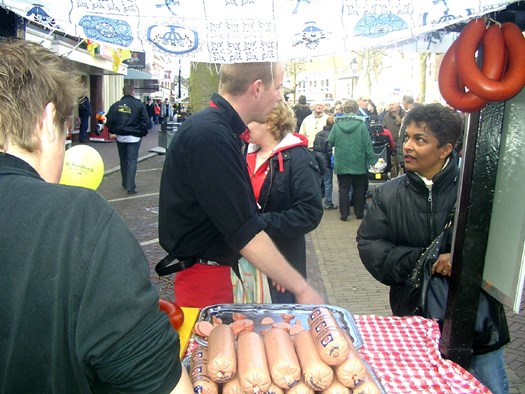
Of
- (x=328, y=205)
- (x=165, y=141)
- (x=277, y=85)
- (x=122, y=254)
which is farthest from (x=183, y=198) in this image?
(x=165, y=141)

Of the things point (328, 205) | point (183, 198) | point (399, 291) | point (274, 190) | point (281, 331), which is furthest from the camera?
point (328, 205)

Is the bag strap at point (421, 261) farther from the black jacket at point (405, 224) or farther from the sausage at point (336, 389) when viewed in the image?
the sausage at point (336, 389)

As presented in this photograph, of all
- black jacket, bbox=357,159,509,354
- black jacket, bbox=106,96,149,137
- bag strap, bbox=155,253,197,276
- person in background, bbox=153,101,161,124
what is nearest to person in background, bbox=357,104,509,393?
black jacket, bbox=357,159,509,354

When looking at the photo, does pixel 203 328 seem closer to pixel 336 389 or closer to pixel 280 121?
pixel 336 389

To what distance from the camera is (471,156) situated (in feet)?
6.52

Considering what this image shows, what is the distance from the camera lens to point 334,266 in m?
6.29

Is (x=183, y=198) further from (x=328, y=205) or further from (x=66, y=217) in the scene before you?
(x=328, y=205)

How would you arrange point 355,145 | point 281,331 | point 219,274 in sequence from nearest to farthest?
1. point 281,331
2. point 219,274
3. point 355,145

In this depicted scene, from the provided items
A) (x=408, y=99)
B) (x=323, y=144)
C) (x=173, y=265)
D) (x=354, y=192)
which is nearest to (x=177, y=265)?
(x=173, y=265)

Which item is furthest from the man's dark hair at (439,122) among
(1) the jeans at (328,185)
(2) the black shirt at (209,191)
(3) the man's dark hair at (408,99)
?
(3) the man's dark hair at (408,99)

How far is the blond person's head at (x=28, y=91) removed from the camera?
104cm

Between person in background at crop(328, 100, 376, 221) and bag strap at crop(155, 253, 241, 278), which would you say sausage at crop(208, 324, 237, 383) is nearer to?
bag strap at crop(155, 253, 241, 278)

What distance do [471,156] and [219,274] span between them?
1.30 m

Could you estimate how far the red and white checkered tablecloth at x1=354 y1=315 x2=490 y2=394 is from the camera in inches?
68.2
